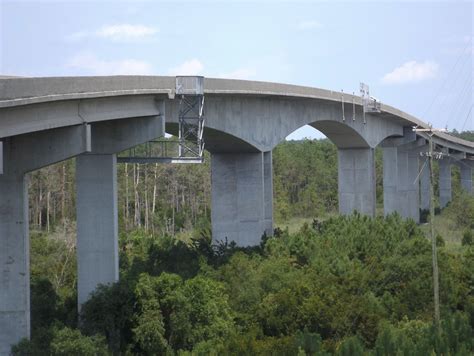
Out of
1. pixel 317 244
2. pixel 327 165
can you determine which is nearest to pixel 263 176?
pixel 317 244

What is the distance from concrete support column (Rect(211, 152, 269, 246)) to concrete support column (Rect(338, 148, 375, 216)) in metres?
15.4

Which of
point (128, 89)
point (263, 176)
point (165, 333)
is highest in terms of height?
point (128, 89)

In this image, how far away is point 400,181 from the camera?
2314 inches

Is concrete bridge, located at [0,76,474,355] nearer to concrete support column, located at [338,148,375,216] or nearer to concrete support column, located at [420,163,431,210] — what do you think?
concrete support column, located at [338,148,375,216]

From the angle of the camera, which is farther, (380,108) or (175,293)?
(380,108)

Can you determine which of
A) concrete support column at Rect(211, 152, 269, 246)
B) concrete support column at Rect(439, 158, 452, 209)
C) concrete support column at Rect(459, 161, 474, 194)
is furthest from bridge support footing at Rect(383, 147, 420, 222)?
concrete support column at Rect(459, 161, 474, 194)

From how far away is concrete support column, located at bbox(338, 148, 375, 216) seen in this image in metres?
49.8

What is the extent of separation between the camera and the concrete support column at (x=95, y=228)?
25.2m

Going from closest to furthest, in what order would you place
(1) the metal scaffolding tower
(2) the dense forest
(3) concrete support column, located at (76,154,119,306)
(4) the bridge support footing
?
(2) the dense forest
(3) concrete support column, located at (76,154,119,306)
(1) the metal scaffolding tower
(4) the bridge support footing

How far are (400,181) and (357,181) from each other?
967 cm

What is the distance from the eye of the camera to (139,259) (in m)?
32.7

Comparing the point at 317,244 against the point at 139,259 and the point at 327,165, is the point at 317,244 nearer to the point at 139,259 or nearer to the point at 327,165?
the point at 139,259

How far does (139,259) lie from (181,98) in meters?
6.98

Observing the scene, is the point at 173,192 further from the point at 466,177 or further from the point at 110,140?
the point at 110,140
